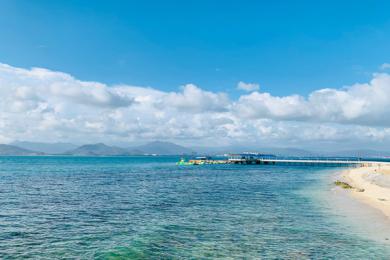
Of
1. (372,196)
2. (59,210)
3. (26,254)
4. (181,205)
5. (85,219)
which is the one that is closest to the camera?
(26,254)

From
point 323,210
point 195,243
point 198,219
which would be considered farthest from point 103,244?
point 323,210

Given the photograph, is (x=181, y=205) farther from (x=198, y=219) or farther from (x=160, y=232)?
(x=160, y=232)

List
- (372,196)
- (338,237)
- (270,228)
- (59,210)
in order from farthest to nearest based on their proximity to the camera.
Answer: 1. (372,196)
2. (59,210)
3. (270,228)
4. (338,237)

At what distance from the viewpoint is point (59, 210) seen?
34.5 metres

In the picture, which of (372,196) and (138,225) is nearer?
(138,225)

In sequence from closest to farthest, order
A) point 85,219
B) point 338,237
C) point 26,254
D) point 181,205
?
point 26,254
point 338,237
point 85,219
point 181,205

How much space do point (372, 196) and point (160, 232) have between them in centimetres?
3636

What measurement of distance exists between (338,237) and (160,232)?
14517mm

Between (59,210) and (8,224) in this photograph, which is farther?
(59,210)

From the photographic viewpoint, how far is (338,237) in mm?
24328

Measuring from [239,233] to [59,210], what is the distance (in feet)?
70.0

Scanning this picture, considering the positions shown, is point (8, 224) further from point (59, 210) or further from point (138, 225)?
point (138, 225)

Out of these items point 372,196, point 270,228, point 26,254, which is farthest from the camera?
point 372,196

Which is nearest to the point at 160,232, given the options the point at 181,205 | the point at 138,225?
the point at 138,225
